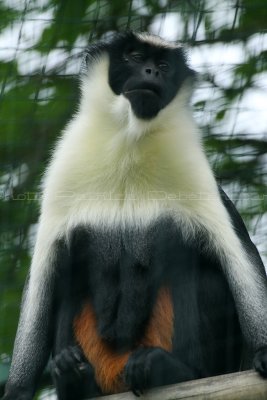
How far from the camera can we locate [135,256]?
424 centimetres

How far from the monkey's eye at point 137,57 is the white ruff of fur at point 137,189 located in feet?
0.68

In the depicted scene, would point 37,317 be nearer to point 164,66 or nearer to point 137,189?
point 137,189

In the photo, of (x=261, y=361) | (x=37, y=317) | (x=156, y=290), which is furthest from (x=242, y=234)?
(x=37, y=317)

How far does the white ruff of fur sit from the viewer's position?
4.33 meters

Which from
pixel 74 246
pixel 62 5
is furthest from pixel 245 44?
pixel 74 246

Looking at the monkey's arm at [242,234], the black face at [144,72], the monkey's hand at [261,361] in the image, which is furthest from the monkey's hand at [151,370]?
the black face at [144,72]

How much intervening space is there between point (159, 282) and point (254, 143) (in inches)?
50.8

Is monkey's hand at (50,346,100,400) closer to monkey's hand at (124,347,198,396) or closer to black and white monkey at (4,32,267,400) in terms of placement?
black and white monkey at (4,32,267,400)

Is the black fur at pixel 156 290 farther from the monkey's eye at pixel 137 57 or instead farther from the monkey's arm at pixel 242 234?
the monkey's eye at pixel 137 57

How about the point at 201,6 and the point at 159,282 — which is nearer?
the point at 159,282

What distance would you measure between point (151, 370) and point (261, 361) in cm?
45

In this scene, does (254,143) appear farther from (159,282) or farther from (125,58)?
(159,282)

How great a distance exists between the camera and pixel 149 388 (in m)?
3.89

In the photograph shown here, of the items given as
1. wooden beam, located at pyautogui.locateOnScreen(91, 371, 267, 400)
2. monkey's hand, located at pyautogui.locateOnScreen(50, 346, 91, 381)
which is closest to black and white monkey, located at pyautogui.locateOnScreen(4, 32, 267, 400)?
monkey's hand, located at pyautogui.locateOnScreen(50, 346, 91, 381)
